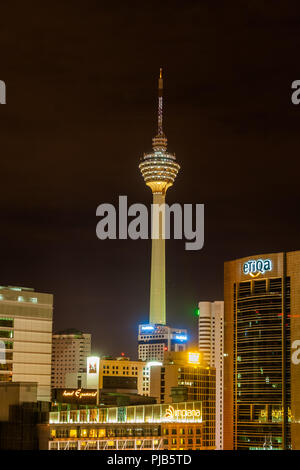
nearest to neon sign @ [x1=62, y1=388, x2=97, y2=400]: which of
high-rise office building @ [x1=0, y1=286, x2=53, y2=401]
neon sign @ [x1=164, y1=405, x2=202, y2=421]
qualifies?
neon sign @ [x1=164, y1=405, x2=202, y2=421]

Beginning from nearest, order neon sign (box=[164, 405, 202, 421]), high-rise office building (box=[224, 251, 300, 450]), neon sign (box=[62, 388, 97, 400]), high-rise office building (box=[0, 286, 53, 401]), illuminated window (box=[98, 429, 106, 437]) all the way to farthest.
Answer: illuminated window (box=[98, 429, 106, 437]) < neon sign (box=[164, 405, 202, 421]) < neon sign (box=[62, 388, 97, 400]) < high-rise office building (box=[0, 286, 53, 401]) < high-rise office building (box=[224, 251, 300, 450])

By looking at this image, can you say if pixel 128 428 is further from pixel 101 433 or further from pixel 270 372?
pixel 270 372

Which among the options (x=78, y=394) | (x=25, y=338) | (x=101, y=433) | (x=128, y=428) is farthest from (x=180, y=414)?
(x=25, y=338)

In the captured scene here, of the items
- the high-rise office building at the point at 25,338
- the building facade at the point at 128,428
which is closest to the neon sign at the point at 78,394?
the building facade at the point at 128,428

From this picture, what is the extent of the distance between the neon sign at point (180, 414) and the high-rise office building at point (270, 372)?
41001mm

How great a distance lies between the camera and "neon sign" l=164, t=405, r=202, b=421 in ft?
468

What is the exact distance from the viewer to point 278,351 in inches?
7594

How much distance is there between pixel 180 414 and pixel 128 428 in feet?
58.3

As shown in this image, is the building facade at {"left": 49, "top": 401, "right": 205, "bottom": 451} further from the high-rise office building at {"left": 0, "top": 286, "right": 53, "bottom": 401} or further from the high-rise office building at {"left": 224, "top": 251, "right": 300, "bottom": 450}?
the high-rise office building at {"left": 224, "top": 251, "right": 300, "bottom": 450}

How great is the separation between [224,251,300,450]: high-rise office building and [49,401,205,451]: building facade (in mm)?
42143

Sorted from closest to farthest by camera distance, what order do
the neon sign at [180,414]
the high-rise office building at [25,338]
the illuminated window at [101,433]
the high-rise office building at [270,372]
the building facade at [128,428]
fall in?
the building facade at [128,428]
the illuminated window at [101,433]
the neon sign at [180,414]
the high-rise office building at [25,338]
the high-rise office building at [270,372]

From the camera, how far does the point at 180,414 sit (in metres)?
146

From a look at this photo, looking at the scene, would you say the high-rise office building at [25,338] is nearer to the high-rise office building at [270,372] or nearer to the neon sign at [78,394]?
the neon sign at [78,394]

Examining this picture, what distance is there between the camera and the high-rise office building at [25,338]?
553ft
